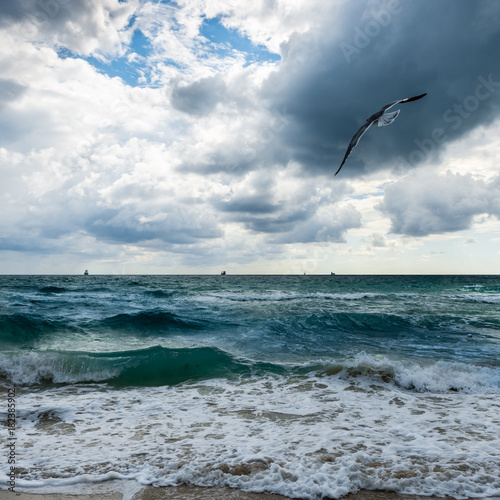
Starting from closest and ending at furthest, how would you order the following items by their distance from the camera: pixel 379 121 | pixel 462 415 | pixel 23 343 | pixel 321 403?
pixel 379 121, pixel 462 415, pixel 321 403, pixel 23 343

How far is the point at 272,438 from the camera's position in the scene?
4.79 m

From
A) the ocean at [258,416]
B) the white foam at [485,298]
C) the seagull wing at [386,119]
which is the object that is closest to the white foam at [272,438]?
the ocean at [258,416]

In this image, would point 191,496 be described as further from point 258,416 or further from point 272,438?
point 258,416

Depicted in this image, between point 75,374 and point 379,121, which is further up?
point 379,121

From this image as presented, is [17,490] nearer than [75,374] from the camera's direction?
Result: Yes

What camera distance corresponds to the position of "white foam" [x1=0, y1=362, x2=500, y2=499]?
3756mm

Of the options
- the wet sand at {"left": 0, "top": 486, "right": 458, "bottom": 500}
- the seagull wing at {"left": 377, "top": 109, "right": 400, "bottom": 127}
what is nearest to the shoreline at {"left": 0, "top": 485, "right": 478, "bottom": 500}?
the wet sand at {"left": 0, "top": 486, "right": 458, "bottom": 500}

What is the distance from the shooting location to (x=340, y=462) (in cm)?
405

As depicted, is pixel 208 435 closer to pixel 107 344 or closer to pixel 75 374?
pixel 75 374

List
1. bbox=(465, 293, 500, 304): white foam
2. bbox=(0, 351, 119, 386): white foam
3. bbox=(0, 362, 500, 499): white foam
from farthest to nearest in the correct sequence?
bbox=(465, 293, 500, 304): white foam < bbox=(0, 351, 119, 386): white foam < bbox=(0, 362, 500, 499): white foam

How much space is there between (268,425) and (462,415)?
124 inches

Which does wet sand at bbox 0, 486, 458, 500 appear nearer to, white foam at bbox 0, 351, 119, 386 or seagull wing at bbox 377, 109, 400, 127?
seagull wing at bbox 377, 109, 400, 127

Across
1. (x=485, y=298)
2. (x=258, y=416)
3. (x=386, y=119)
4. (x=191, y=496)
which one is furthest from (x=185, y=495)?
(x=485, y=298)

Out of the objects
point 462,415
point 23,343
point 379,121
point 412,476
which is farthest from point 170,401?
point 23,343
